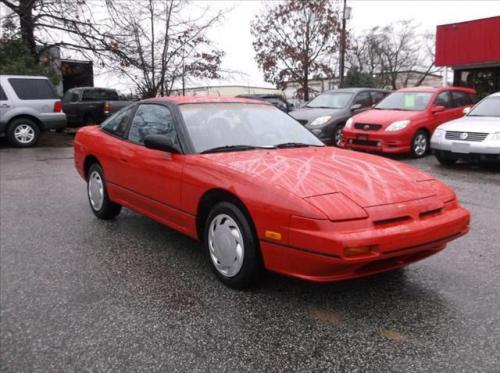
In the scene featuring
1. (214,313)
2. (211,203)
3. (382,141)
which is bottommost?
(214,313)

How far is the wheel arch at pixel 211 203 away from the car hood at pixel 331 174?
0.20m

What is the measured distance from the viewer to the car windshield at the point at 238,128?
12.9 ft

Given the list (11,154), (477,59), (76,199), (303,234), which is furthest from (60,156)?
(477,59)

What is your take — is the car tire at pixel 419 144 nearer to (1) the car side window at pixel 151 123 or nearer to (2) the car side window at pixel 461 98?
(2) the car side window at pixel 461 98

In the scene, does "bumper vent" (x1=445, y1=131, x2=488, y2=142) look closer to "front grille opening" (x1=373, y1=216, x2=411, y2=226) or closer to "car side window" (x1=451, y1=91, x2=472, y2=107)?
"car side window" (x1=451, y1=91, x2=472, y2=107)

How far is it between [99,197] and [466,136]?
638cm

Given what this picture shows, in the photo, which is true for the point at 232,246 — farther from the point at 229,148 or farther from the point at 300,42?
the point at 300,42

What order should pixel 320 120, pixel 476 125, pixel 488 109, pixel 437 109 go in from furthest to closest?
pixel 320 120 < pixel 437 109 < pixel 488 109 < pixel 476 125

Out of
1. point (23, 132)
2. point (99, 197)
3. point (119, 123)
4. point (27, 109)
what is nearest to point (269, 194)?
point (119, 123)

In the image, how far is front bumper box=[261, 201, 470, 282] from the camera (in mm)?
2727

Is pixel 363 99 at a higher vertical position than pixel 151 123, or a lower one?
higher

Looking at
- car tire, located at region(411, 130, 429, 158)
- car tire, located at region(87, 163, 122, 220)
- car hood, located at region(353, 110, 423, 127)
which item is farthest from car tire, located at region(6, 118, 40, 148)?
car tire, located at region(411, 130, 429, 158)

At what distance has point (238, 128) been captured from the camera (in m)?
4.16

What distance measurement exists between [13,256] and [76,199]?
7.61 ft
